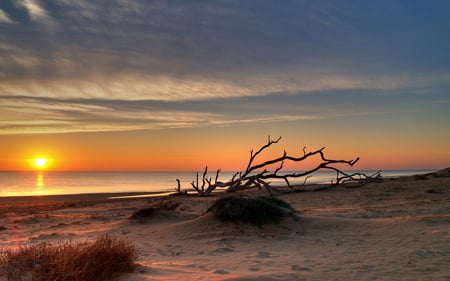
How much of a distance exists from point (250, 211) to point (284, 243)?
1944mm

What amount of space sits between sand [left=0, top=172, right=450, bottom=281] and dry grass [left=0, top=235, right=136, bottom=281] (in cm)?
29

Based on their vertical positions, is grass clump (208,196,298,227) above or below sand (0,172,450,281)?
above

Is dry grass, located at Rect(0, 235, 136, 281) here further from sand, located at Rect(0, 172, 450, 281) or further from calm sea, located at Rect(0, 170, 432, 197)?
calm sea, located at Rect(0, 170, 432, 197)

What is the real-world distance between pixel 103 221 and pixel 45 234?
2.85m

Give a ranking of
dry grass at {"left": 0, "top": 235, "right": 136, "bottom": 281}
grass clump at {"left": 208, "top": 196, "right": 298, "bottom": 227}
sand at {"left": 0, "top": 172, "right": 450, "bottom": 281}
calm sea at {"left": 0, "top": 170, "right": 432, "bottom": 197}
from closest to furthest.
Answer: dry grass at {"left": 0, "top": 235, "right": 136, "bottom": 281} → sand at {"left": 0, "top": 172, "right": 450, "bottom": 281} → grass clump at {"left": 208, "top": 196, "right": 298, "bottom": 227} → calm sea at {"left": 0, "top": 170, "right": 432, "bottom": 197}

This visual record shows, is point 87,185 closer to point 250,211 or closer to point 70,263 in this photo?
point 250,211

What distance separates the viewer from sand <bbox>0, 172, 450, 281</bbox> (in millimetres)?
6332

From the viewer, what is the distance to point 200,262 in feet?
24.5

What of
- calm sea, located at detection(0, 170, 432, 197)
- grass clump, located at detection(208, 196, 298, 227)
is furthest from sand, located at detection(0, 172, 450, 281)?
calm sea, located at detection(0, 170, 432, 197)

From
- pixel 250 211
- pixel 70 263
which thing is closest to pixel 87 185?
pixel 250 211

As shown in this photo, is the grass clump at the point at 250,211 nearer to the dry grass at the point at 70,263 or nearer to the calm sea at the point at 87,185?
the dry grass at the point at 70,263

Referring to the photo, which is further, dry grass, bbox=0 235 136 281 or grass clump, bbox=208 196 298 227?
grass clump, bbox=208 196 298 227

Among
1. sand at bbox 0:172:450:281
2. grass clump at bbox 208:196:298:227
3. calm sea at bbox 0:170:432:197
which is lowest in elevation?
sand at bbox 0:172:450:281

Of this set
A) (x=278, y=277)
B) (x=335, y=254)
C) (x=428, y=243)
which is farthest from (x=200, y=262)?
(x=428, y=243)
